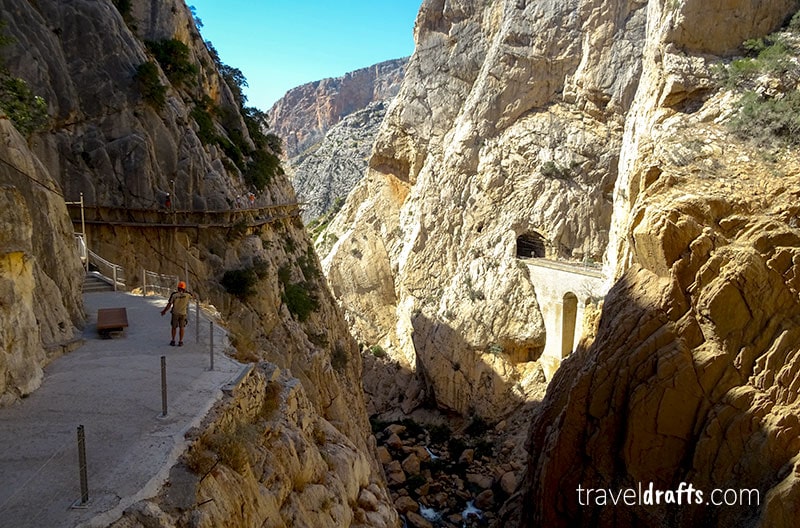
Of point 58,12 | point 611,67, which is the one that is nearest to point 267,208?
point 58,12

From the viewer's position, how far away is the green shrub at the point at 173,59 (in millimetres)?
20766

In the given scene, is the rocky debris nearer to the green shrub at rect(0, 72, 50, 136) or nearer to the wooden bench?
the wooden bench

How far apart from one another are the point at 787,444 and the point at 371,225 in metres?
Answer: 33.2

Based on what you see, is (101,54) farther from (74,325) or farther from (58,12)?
(74,325)

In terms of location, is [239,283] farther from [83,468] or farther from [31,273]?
[83,468]

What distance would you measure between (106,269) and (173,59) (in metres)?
10.1

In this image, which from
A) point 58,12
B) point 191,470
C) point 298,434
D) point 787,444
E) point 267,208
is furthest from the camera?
point 267,208

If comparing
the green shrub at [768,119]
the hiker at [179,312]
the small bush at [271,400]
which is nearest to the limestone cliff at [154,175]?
the hiker at [179,312]

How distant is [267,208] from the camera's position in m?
21.9

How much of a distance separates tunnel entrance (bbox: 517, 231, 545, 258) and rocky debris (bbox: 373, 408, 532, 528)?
424 inches

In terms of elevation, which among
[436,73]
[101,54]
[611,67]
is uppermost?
[436,73]

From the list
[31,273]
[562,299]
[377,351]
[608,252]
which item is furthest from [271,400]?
[377,351]

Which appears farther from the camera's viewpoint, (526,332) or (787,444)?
(526,332)

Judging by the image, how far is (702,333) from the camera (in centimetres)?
1441
